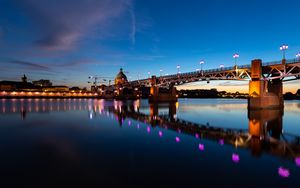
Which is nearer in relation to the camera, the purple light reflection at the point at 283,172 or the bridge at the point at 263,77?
the purple light reflection at the point at 283,172

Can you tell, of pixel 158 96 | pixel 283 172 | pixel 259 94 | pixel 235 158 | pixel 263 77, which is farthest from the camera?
pixel 158 96

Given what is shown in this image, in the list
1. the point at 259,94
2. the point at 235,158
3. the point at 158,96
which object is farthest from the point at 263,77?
the point at 158,96

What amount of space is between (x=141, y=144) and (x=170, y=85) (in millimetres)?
86048

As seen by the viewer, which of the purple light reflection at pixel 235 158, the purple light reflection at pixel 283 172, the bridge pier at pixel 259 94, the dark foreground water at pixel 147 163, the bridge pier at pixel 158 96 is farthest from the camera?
the bridge pier at pixel 158 96

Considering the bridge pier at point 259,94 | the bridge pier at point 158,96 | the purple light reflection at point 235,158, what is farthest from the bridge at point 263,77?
the purple light reflection at point 235,158

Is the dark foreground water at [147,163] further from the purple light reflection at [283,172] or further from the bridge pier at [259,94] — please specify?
the bridge pier at [259,94]

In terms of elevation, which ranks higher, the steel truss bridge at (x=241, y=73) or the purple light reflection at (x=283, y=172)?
the steel truss bridge at (x=241, y=73)

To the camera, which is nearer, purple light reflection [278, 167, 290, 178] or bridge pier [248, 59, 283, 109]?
purple light reflection [278, 167, 290, 178]

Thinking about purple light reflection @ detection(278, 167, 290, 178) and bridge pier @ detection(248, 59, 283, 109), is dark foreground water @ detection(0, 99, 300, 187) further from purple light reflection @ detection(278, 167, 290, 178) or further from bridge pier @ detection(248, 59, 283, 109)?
bridge pier @ detection(248, 59, 283, 109)

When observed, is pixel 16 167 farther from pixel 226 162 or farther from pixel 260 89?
pixel 260 89

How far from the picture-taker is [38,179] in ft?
28.6

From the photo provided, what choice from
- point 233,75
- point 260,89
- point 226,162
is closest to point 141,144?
point 226,162

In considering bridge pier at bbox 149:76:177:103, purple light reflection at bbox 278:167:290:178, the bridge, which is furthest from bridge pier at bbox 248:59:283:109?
bridge pier at bbox 149:76:177:103

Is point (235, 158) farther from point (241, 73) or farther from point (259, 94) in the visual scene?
point (241, 73)
